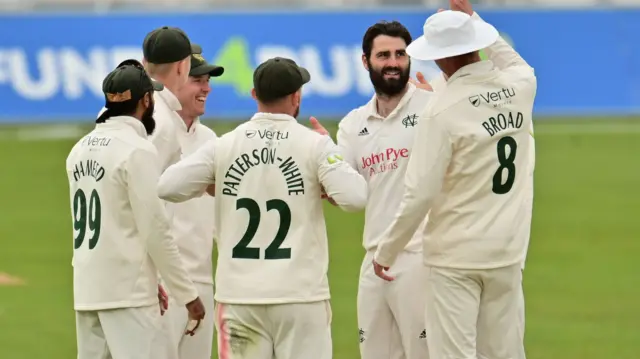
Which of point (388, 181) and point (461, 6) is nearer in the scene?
point (461, 6)

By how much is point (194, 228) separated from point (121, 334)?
139cm

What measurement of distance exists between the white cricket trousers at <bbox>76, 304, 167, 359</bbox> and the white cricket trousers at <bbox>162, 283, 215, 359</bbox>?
0.82 metres

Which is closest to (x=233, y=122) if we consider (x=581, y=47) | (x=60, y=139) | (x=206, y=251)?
(x=60, y=139)

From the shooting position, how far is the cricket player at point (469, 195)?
815 centimetres

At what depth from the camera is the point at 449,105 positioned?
815cm

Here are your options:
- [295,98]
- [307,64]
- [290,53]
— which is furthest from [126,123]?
[307,64]

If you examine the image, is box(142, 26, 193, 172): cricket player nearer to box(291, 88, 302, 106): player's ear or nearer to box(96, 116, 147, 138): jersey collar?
box(96, 116, 147, 138): jersey collar

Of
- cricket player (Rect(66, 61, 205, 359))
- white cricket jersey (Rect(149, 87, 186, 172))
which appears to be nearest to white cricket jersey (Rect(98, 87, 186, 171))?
white cricket jersey (Rect(149, 87, 186, 172))

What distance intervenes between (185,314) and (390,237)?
1572mm

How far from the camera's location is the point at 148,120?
816 centimetres

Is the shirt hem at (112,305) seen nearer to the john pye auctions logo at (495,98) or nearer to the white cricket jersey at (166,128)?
the white cricket jersey at (166,128)

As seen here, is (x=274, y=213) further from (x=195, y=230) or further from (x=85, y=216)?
(x=195, y=230)

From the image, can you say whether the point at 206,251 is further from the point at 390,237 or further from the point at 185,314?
the point at 390,237

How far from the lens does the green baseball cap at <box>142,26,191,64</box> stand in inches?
346
